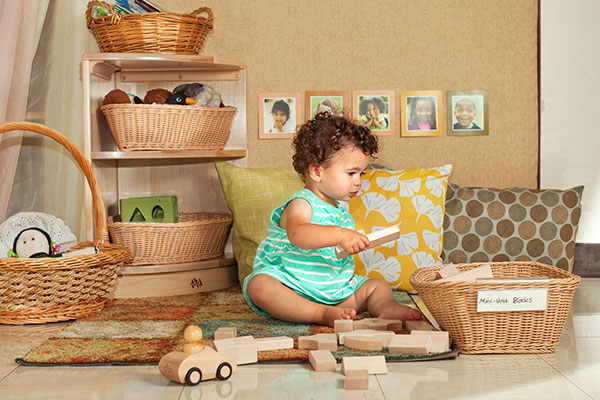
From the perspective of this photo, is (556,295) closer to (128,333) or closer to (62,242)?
(128,333)

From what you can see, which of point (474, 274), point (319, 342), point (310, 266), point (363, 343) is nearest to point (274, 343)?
point (319, 342)

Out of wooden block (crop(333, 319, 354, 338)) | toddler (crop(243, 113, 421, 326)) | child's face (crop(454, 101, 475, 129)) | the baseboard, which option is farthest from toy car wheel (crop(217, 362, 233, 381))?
the baseboard

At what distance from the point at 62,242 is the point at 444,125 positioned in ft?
5.22

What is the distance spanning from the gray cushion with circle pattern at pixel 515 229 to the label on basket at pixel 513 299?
3.25 feet

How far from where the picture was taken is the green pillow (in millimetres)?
2469

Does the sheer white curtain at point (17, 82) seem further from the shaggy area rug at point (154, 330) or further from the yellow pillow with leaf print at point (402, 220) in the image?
the yellow pillow with leaf print at point (402, 220)

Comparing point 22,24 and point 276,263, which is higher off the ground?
point 22,24

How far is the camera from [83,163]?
216 centimetres

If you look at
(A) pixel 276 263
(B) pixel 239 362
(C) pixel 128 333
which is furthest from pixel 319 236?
(C) pixel 128 333

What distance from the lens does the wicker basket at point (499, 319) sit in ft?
4.87

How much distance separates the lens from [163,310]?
207cm

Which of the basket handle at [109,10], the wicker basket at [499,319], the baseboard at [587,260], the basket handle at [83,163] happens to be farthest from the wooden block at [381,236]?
the baseboard at [587,260]

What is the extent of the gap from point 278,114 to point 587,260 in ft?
4.71

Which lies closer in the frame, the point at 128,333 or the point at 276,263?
the point at 128,333
